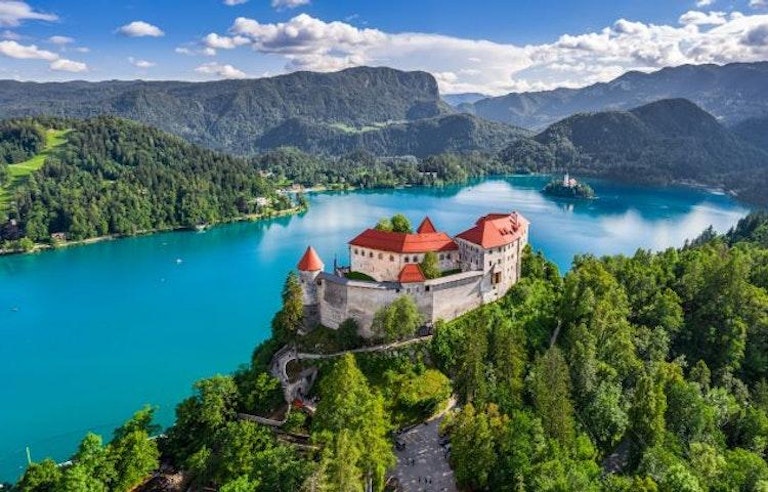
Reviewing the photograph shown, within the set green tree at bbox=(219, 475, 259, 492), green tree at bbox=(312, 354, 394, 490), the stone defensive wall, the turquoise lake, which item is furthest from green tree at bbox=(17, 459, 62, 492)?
the stone defensive wall

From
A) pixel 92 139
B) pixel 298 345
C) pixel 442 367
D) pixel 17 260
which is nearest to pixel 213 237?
pixel 17 260

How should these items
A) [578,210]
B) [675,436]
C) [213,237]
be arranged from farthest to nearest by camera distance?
[578,210], [213,237], [675,436]

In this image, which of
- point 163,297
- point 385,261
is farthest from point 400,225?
point 163,297

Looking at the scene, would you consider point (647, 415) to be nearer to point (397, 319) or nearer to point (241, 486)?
point (397, 319)

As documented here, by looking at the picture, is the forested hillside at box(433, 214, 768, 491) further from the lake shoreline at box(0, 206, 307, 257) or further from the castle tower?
the lake shoreline at box(0, 206, 307, 257)

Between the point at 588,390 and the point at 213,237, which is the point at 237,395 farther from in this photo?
the point at 213,237

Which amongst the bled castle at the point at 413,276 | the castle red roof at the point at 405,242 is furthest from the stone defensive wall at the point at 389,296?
the castle red roof at the point at 405,242
